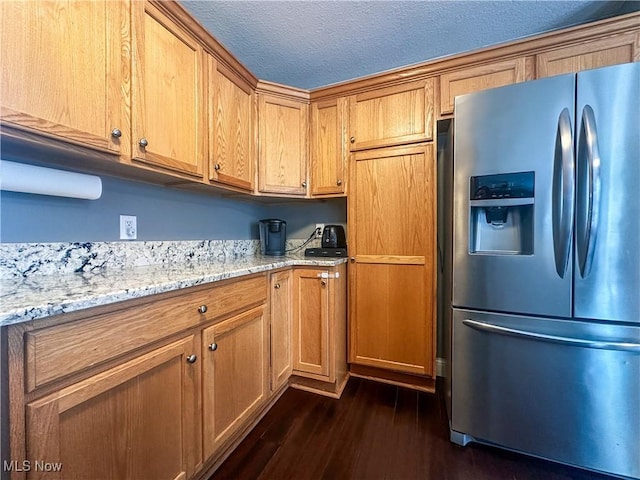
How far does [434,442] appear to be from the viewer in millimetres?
1356

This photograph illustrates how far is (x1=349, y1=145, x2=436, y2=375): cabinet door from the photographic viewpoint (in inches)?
68.1

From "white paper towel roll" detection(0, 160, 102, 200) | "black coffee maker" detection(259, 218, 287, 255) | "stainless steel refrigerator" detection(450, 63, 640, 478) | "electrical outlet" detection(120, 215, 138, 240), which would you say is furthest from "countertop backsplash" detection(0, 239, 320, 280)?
"stainless steel refrigerator" detection(450, 63, 640, 478)

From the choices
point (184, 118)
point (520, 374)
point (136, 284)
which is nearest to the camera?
point (136, 284)

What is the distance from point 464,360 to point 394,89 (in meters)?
1.76

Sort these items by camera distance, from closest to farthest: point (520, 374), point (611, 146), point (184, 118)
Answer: point (611, 146)
point (520, 374)
point (184, 118)

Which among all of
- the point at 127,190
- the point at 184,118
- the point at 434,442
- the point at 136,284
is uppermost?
the point at 184,118

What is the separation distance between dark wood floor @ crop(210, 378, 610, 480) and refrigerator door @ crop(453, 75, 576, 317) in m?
0.74

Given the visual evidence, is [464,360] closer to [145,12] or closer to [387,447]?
[387,447]

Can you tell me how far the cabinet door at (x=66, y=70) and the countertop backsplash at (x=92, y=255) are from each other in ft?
1.62

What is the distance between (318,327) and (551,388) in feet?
4.02

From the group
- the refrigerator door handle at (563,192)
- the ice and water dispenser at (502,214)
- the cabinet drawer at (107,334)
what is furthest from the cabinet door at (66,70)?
the refrigerator door handle at (563,192)

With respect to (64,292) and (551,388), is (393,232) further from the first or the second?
(64,292)

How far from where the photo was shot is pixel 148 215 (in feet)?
4.79

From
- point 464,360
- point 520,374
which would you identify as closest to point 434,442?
point 464,360
